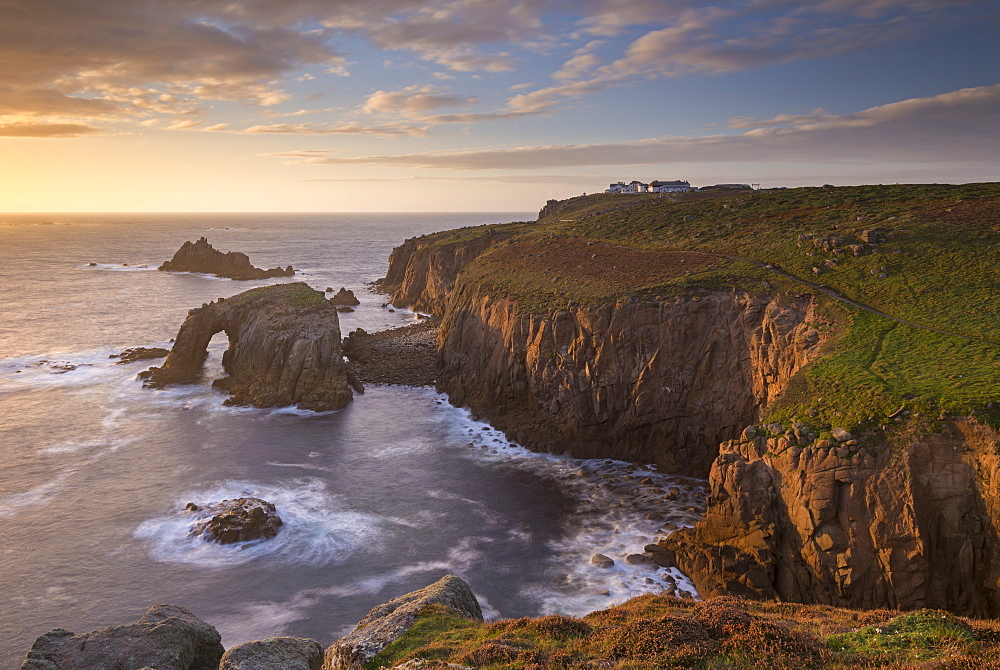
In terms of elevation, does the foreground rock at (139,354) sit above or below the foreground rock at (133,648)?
above

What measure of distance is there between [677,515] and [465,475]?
15.6 m

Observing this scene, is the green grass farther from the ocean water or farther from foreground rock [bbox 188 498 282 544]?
foreground rock [bbox 188 498 282 544]

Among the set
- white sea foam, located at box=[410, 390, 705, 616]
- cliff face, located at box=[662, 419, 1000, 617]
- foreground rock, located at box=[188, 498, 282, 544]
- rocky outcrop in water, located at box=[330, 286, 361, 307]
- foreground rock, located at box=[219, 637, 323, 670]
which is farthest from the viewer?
rocky outcrop in water, located at box=[330, 286, 361, 307]

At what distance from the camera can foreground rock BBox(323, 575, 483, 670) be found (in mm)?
19672

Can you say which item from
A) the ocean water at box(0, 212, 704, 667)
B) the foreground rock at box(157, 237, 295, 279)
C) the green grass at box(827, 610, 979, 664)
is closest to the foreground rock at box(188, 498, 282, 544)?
the ocean water at box(0, 212, 704, 667)

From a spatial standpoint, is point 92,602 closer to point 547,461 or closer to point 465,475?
point 465,475

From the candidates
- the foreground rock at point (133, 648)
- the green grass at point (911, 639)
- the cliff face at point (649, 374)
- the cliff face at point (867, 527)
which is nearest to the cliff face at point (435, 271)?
the cliff face at point (649, 374)

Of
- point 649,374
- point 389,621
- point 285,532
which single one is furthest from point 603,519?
point 285,532

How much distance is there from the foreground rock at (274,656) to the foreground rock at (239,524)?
53.3 ft

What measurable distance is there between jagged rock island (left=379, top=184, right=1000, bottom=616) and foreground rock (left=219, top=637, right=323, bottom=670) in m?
19.3

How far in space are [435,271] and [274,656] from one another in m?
87.0

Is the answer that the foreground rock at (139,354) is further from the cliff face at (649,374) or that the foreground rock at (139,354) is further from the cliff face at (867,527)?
the cliff face at (867,527)

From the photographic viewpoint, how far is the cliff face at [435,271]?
99812mm

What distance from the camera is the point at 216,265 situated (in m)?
155
